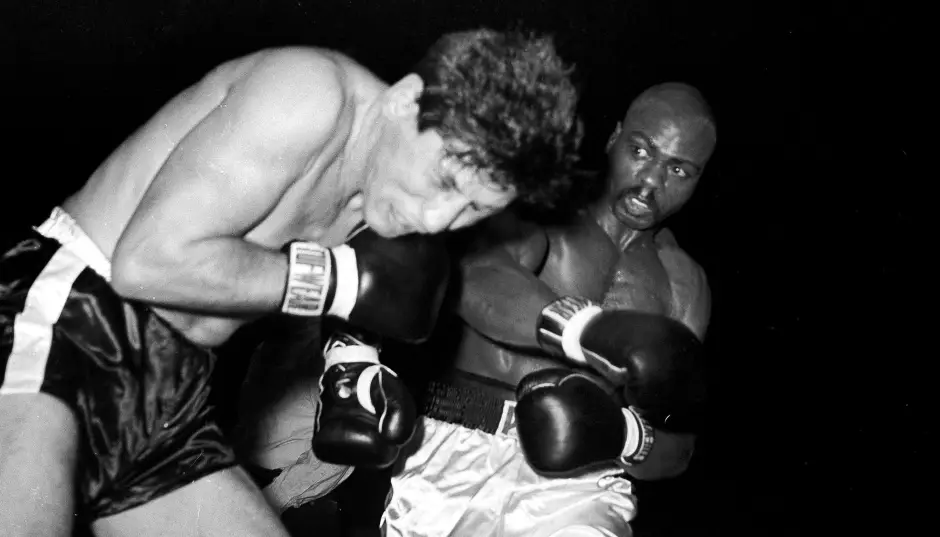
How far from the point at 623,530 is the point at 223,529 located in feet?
2.78

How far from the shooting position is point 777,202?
3.08 metres

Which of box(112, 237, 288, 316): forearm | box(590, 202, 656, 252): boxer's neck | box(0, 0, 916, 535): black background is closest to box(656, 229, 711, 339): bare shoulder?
box(590, 202, 656, 252): boxer's neck

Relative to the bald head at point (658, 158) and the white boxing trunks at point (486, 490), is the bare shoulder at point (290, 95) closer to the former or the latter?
the white boxing trunks at point (486, 490)

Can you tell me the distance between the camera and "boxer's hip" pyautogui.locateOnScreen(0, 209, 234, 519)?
3.60 feet

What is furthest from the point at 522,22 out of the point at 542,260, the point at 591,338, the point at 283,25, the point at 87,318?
the point at 87,318

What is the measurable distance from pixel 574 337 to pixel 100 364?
0.88 m

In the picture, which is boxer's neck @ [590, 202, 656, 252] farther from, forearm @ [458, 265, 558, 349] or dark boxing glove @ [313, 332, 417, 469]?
dark boxing glove @ [313, 332, 417, 469]

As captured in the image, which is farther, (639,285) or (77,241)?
(639,285)

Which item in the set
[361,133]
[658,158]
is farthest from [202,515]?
[658,158]

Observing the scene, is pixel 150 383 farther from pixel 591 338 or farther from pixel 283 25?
pixel 283 25

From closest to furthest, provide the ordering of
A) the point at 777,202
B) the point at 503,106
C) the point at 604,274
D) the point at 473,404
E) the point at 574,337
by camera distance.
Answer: the point at 503,106
the point at 574,337
the point at 473,404
the point at 604,274
the point at 777,202

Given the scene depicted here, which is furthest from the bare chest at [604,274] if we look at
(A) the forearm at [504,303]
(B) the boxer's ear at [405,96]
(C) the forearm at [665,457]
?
(B) the boxer's ear at [405,96]

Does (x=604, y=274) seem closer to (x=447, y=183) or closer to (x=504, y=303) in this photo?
(x=504, y=303)

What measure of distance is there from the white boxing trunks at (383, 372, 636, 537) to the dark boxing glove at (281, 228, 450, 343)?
23.6 inches
